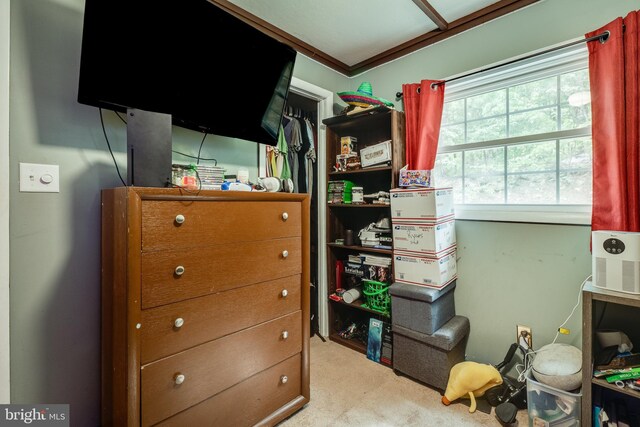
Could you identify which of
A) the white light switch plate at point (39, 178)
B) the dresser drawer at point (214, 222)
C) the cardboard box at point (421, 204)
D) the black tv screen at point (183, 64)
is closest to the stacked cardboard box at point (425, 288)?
the cardboard box at point (421, 204)

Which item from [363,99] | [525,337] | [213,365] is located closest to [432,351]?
[525,337]

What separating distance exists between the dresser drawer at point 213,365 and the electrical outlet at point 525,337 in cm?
140

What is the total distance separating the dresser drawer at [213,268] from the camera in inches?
43.8

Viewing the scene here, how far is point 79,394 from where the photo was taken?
1.39 metres

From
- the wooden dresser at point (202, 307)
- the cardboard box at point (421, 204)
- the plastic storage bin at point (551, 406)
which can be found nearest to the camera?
the wooden dresser at point (202, 307)

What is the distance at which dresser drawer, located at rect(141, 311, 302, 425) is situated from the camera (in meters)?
1.12

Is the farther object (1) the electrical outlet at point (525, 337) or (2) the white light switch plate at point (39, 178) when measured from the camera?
(1) the electrical outlet at point (525, 337)

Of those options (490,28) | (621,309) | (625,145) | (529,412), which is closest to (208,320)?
(529,412)

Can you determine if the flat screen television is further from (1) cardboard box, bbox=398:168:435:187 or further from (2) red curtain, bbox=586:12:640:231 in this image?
(2) red curtain, bbox=586:12:640:231

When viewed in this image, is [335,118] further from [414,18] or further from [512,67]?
[512,67]

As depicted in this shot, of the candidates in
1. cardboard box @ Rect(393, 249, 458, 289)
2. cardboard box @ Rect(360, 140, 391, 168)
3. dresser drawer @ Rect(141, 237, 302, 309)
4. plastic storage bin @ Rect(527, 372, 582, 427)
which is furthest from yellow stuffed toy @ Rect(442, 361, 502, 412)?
cardboard box @ Rect(360, 140, 391, 168)

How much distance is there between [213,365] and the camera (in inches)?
50.1

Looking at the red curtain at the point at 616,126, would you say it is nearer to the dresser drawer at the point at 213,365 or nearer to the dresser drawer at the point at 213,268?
the dresser drawer at the point at 213,268

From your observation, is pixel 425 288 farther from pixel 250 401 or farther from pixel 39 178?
pixel 39 178
